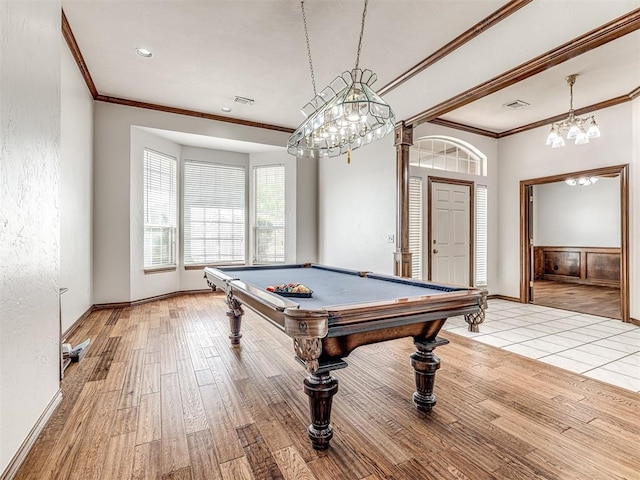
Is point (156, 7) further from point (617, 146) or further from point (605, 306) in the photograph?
point (605, 306)

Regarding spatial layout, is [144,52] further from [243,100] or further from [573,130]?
[573,130]

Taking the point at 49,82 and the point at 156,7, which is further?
the point at 156,7

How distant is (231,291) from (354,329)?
123 cm

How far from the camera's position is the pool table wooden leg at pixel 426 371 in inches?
81.8

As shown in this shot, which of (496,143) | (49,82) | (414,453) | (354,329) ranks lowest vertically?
(414,453)

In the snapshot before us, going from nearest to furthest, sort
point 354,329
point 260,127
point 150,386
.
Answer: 1. point 354,329
2. point 150,386
3. point 260,127

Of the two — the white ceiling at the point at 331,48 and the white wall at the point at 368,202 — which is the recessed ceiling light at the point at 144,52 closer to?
the white ceiling at the point at 331,48

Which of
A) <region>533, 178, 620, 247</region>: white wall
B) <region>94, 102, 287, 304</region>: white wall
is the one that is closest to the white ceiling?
<region>94, 102, 287, 304</region>: white wall

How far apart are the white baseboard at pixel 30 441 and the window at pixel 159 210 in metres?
3.51

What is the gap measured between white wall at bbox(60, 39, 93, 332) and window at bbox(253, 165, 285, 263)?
9.24ft

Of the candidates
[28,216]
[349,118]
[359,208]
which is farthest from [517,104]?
[28,216]

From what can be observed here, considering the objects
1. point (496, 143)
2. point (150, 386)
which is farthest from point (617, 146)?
point (150, 386)

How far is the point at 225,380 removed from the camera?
2543 mm

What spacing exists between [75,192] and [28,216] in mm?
2526
